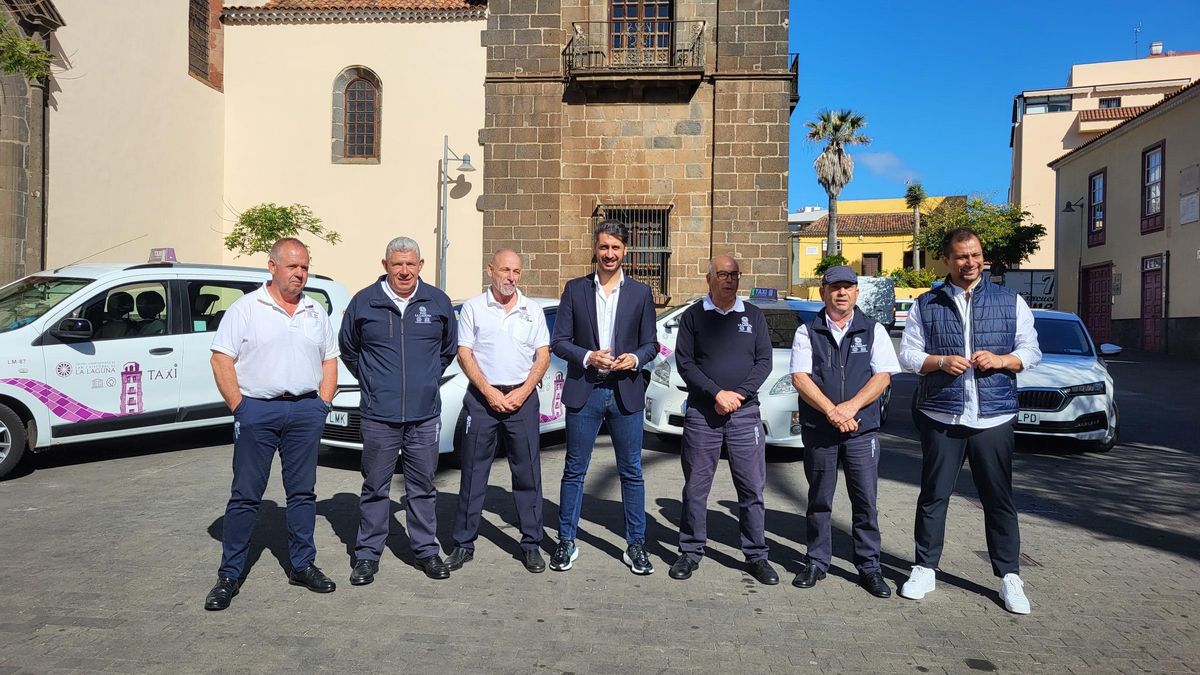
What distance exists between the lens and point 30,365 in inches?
286

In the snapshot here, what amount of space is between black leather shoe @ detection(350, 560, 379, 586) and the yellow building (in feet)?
179

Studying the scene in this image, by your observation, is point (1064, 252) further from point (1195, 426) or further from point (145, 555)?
point (145, 555)

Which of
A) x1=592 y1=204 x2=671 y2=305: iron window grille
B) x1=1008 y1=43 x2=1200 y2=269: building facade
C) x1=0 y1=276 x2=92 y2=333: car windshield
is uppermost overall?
x1=1008 y1=43 x2=1200 y2=269: building facade

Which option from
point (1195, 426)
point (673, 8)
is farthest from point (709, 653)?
point (673, 8)

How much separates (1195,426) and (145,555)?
12.3 m

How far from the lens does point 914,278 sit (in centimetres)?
5025

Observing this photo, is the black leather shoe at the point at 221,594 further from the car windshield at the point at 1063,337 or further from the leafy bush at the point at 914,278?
the leafy bush at the point at 914,278

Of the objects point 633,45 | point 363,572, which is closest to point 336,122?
→ point 633,45

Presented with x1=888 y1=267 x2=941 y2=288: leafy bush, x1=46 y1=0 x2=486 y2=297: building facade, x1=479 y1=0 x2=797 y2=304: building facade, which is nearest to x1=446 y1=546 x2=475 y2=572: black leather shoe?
x1=479 y1=0 x2=797 y2=304: building facade

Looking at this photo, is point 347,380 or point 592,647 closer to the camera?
point 592,647

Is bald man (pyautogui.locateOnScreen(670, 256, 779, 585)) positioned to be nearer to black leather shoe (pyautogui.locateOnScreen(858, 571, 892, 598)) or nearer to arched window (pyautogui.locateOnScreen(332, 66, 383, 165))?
black leather shoe (pyautogui.locateOnScreen(858, 571, 892, 598))

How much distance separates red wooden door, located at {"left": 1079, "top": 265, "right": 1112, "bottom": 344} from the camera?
2928cm

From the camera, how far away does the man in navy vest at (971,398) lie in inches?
176

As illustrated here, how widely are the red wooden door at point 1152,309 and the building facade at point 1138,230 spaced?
0.10 ft
